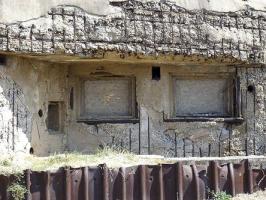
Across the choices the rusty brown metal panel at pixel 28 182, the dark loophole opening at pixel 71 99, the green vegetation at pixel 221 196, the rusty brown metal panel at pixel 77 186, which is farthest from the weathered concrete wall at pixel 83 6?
the green vegetation at pixel 221 196

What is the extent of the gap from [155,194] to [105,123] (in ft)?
12.6

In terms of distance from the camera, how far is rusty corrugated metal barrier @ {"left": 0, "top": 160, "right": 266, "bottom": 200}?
5.91 m

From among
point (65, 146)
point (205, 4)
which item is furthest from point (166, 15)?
point (65, 146)

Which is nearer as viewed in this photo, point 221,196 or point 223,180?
point 221,196

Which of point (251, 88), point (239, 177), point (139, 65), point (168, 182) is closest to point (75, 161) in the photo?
point (168, 182)

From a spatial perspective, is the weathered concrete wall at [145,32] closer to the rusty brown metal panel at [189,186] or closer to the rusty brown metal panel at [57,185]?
the rusty brown metal panel at [57,185]

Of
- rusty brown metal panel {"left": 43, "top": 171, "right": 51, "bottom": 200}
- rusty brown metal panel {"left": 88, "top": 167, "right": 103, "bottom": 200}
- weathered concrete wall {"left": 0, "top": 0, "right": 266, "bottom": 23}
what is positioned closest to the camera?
rusty brown metal panel {"left": 43, "top": 171, "right": 51, "bottom": 200}

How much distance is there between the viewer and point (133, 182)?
6.03 meters

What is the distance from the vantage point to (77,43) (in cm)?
865

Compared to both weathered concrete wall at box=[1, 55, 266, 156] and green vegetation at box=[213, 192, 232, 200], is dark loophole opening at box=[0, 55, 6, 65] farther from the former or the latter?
green vegetation at box=[213, 192, 232, 200]

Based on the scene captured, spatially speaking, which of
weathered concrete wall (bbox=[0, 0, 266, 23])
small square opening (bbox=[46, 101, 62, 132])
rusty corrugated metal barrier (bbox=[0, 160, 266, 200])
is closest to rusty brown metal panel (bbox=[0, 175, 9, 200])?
rusty corrugated metal barrier (bbox=[0, 160, 266, 200])

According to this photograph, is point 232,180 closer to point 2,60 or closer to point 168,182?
point 168,182

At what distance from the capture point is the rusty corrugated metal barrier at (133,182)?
19.4 ft

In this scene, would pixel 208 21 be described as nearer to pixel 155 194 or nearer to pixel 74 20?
pixel 74 20
